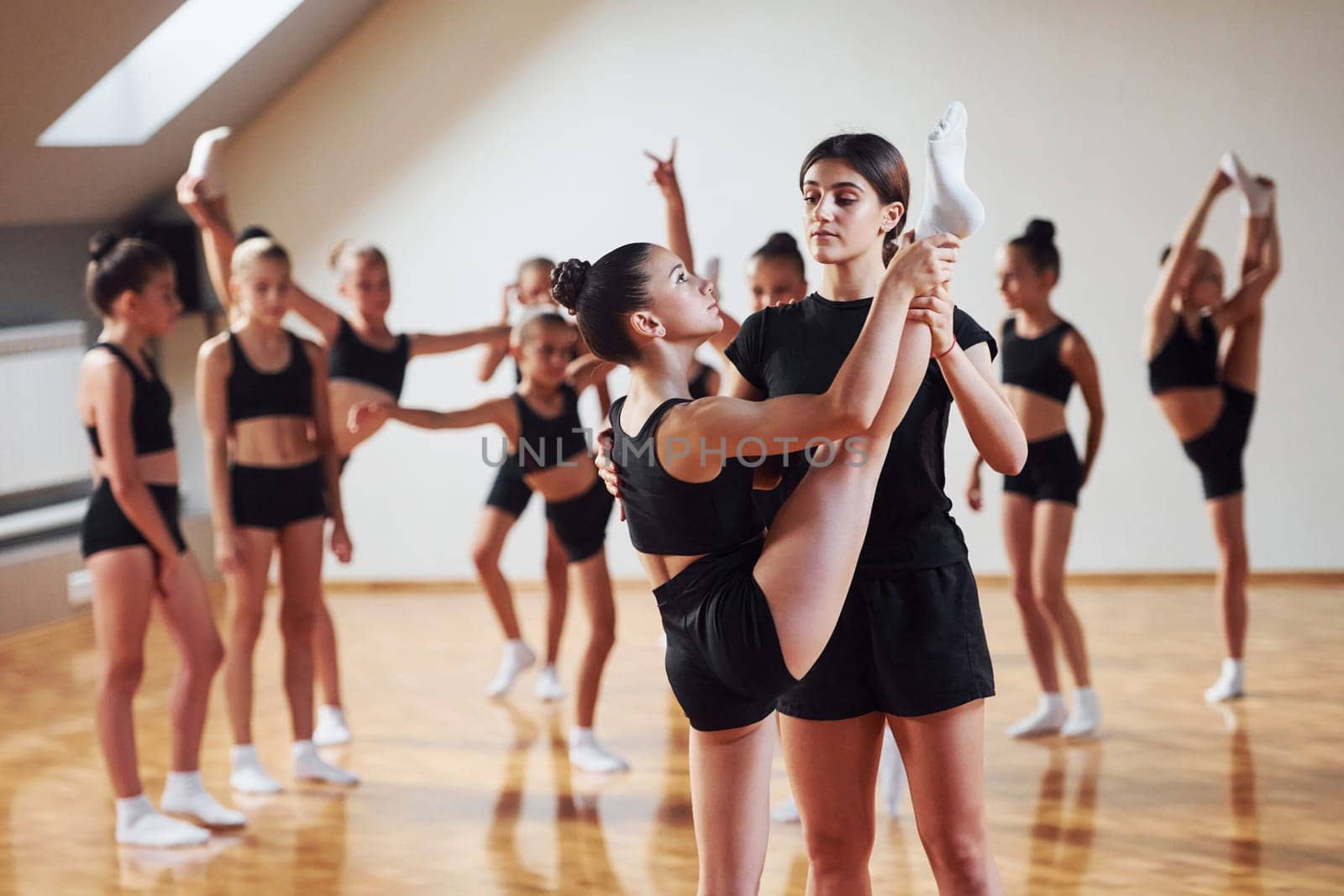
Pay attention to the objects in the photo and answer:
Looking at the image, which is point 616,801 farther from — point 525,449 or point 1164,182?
point 1164,182

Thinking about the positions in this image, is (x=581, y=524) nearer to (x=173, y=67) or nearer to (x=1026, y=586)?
(x=1026, y=586)

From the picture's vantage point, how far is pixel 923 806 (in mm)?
2113

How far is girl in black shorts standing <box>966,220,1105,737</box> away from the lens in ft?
14.2

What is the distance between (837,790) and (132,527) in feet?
6.98

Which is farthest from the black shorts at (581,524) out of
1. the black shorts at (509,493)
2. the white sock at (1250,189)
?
the white sock at (1250,189)

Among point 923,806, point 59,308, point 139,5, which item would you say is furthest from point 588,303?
point 59,308

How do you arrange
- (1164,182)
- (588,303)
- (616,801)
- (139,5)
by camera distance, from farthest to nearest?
(1164,182), (139,5), (616,801), (588,303)

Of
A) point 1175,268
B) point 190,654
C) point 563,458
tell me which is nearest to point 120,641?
point 190,654

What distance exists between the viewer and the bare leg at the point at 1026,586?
4387 millimetres

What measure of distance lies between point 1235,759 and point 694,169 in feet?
12.4

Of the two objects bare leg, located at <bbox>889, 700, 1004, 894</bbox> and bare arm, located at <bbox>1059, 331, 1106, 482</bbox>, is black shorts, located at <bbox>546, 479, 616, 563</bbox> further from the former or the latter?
bare leg, located at <bbox>889, 700, 1004, 894</bbox>

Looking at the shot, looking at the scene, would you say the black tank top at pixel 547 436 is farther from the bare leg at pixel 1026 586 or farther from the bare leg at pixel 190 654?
the bare leg at pixel 1026 586

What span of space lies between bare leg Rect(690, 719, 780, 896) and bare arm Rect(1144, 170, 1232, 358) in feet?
9.58

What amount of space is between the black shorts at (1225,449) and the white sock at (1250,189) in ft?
2.01
